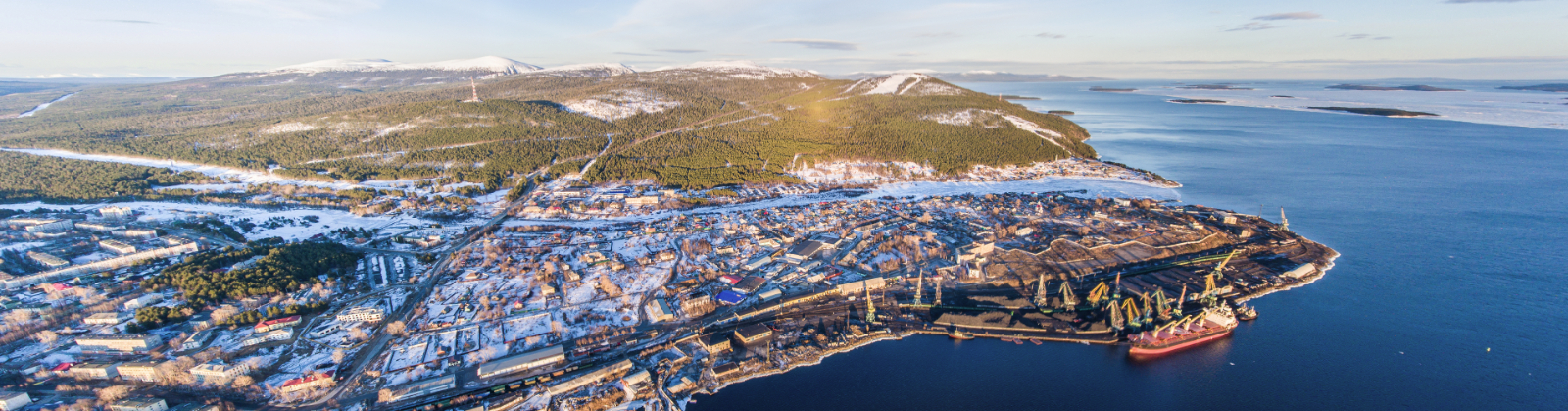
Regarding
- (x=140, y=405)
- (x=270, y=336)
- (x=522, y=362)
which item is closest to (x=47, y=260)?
(x=270, y=336)

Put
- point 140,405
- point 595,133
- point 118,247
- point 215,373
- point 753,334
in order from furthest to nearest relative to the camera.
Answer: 1. point 595,133
2. point 118,247
3. point 753,334
4. point 215,373
5. point 140,405

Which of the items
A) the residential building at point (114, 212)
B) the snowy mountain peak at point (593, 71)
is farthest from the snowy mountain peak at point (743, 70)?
the residential building at point (114, 212)

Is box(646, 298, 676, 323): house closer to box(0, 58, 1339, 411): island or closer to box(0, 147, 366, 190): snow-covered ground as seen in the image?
box(0, 58, 1339, 411): island

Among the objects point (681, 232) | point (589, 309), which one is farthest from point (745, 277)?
point (681, 232)

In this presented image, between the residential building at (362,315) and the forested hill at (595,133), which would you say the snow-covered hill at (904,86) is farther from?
the residential building at (362,315)

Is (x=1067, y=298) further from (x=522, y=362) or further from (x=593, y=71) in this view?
(x=593, y=71)

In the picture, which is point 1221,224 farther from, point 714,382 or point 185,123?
point 185,123

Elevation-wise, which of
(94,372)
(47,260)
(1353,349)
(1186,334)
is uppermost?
(47,260)
